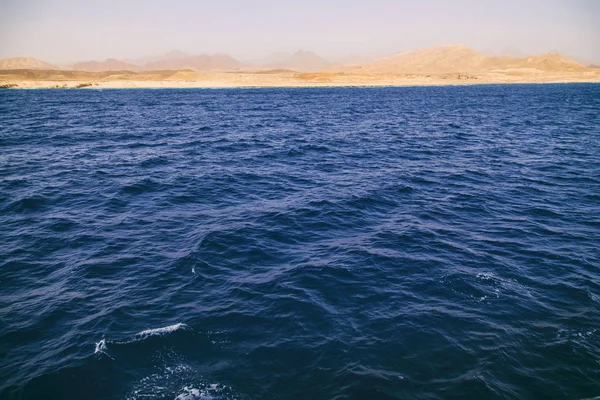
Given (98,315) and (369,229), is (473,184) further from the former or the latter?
(98,315)

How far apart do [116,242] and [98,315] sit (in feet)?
19.9

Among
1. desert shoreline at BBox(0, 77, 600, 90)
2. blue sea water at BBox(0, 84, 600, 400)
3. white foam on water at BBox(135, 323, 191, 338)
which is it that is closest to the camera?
blue sea water at BBox(0, 84, 600, 400)

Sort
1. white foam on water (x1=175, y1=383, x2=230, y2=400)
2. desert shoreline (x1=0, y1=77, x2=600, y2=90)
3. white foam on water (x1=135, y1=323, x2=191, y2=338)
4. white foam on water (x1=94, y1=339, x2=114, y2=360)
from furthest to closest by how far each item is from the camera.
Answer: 1. desert shoreline (x1=0, y1=77, x2=600, y2=90)
2. white foam on water (x1=135, y1=323, x2=191, y2=338)
3. white foam on water (x1=94, y1=339, x2=114, y2=360)
4. white foam on water (x1=175, y1=383, x2=230, y2=400)

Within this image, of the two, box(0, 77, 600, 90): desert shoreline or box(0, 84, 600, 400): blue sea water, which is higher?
box(0, 77, 600, 90): desert shoreline

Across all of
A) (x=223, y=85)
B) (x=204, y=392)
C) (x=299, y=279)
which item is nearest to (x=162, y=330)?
(x=204, y=392)

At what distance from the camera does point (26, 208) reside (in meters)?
22.0

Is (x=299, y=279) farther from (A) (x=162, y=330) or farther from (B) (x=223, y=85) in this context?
(B) (x=223, y=85)

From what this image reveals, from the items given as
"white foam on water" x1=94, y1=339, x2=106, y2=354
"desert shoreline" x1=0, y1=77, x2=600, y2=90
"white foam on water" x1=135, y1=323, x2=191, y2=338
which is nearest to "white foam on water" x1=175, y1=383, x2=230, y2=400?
Result: "white foam on water" x1=135, y1=323, x2=191, y2=338

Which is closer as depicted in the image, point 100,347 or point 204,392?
point 204,392

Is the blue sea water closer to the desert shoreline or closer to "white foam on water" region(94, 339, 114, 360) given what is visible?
"white foam on water" region(94, 339, 114, 360)

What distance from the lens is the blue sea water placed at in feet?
32.6

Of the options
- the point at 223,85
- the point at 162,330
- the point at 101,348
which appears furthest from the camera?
the point at 223,85

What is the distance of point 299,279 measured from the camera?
1453 cm

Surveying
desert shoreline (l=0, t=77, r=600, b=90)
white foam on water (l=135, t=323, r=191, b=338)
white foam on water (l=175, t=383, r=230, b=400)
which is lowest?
white foam on water (l=175, t=383, r=230, b=400)
